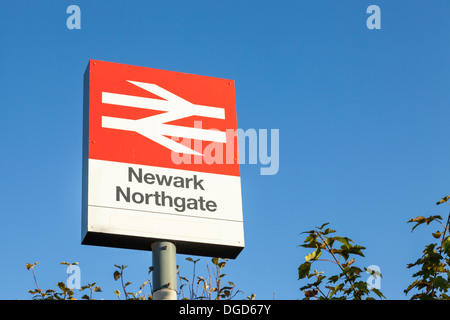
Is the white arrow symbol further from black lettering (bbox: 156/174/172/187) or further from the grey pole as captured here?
the grey pole

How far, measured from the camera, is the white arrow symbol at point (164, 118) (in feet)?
20.4

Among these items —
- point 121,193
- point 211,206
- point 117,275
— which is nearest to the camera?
point 121,193

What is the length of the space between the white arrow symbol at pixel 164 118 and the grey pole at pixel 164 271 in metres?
0.82

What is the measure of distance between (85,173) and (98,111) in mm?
513

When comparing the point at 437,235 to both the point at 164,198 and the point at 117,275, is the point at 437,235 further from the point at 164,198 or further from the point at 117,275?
the point at 117,275

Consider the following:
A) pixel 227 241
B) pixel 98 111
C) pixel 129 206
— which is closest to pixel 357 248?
pixel 227 241

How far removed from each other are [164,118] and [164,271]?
4.30 ft

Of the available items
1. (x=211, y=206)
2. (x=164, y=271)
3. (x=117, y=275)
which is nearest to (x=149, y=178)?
(x=211, y=206)

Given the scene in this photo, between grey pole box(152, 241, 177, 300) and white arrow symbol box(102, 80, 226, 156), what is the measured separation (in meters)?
0.82

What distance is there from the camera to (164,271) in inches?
223

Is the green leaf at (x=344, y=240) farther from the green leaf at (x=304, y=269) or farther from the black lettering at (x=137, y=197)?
the black lettering at (x=137, y=197)

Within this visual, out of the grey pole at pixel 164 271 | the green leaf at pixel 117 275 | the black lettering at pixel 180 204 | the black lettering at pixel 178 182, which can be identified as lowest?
the grey pole at pixel 164 271

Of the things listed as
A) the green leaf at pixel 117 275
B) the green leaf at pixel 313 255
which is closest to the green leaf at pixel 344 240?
the green leaf at pixel 313 255

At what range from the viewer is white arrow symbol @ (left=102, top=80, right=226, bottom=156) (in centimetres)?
623
